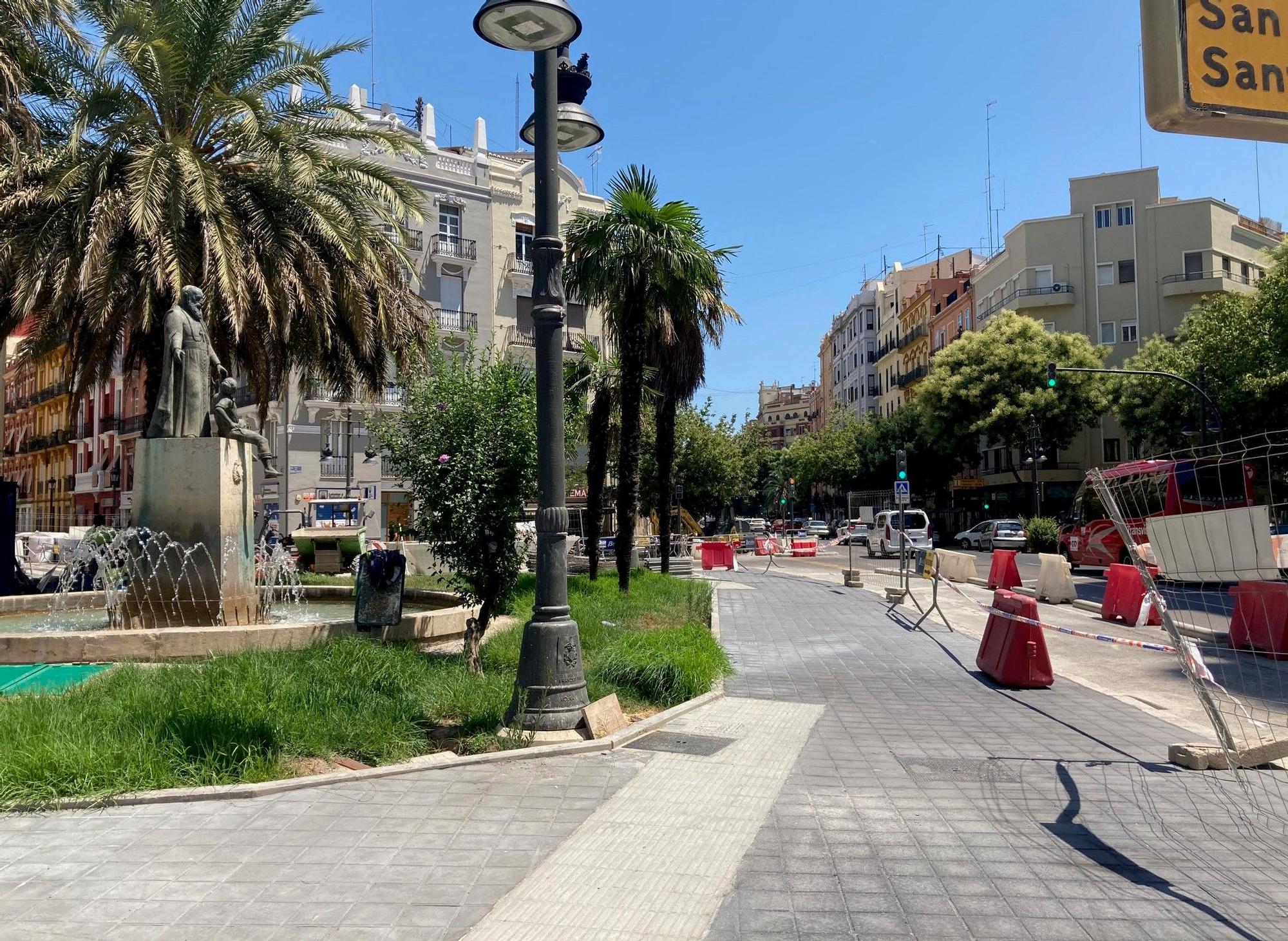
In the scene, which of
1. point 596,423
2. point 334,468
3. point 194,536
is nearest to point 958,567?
point 596,423

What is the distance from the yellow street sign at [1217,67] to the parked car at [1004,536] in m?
36.6

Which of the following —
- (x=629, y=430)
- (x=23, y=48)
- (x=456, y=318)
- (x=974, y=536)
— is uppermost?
(x=456, y=318)

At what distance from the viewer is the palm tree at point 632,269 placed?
55.5 feet

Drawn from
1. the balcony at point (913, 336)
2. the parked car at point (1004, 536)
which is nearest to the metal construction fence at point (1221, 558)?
the parked car at point (1004, 536)

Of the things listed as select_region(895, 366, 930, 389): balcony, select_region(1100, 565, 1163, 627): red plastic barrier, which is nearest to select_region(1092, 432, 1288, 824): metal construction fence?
select_region(1100, 565, 1163, 627): red plastic barrier

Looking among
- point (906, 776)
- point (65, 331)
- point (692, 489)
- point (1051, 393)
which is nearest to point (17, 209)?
point (65, 331)

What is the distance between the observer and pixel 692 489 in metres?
53.8

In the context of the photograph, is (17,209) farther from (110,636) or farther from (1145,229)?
(1145,229)

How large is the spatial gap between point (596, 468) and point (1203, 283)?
43.4 m

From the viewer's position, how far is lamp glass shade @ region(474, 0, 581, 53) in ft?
20.7

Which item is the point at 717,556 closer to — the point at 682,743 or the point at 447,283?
the point at 447,283

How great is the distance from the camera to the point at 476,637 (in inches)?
351

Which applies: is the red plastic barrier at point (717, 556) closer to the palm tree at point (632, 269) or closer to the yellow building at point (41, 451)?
the palm tree at point (632, 269)

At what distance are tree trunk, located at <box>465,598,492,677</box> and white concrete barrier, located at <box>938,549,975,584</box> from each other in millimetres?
16858
